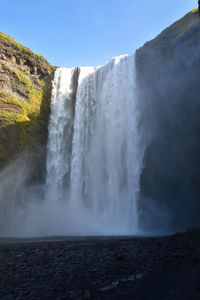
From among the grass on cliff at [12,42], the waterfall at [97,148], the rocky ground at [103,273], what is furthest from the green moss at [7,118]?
the rocky ground at [103,273]

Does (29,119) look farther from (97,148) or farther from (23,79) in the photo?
(97,148)

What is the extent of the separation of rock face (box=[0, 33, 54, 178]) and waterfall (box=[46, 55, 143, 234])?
108 cm

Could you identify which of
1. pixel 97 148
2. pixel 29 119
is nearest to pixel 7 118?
pixel 29 119

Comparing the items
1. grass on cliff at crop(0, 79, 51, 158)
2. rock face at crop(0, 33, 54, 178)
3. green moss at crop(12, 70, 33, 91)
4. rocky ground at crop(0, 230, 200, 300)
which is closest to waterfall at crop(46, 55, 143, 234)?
grass on cliff at crop(0, 79, 51, 158)

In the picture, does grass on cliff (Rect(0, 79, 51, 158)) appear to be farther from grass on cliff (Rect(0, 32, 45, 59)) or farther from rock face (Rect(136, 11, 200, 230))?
rock face (Rect(136, 11, 200, 230))

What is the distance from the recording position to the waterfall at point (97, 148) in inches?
758

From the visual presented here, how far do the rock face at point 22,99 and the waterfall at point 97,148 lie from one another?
1083 mm

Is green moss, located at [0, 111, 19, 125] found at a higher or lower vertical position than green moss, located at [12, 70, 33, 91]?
lower

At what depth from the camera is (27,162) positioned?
21547mm

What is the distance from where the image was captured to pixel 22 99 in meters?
22.7

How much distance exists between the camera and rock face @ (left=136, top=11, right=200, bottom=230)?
18.0 m

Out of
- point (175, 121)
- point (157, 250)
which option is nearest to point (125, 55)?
point (175, 121)

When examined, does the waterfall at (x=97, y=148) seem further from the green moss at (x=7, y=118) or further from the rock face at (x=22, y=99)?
the green moss at (x=7, y=118)

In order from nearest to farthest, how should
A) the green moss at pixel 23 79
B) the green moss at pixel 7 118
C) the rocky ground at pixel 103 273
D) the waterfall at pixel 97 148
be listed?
1. the rocky ground at pixel 103 273
2. the waterfall at pixel 97 148
3. the green moss at pixel 7 118
4. the green moss at pixel 23 79
